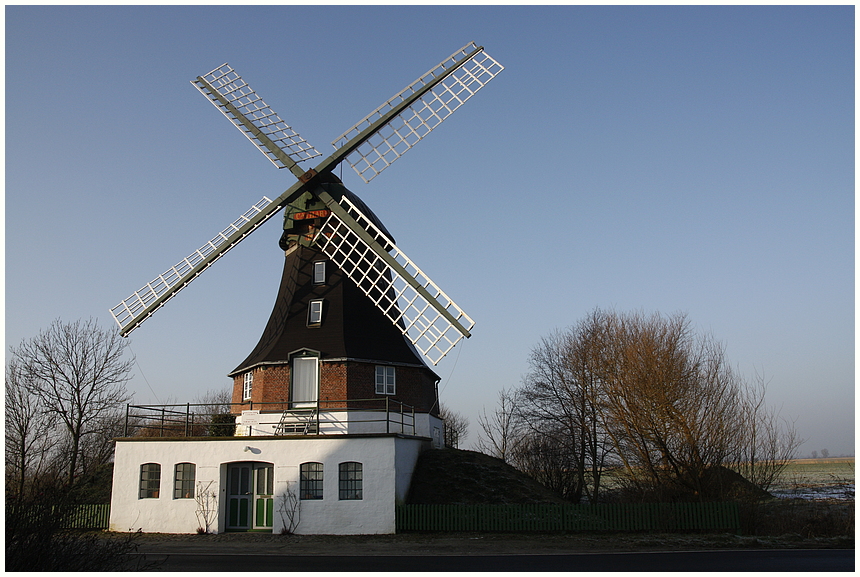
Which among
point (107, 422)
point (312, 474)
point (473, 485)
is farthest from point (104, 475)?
point (473, 485)

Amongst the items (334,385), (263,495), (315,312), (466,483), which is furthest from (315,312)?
(466,483)

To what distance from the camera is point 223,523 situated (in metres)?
19.3

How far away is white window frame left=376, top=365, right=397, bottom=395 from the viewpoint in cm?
2275

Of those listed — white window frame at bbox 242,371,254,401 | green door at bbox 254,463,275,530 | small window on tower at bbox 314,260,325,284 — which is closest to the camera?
green door at bbox 254,463,275,530

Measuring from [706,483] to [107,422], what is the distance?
28.8 meters

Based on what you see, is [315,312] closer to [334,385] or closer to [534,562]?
[334,385]

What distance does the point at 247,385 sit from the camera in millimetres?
23438

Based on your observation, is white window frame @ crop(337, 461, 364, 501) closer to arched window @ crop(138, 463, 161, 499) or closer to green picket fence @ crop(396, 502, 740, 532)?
green picket fence @ crop(396, 502, 740, 532)

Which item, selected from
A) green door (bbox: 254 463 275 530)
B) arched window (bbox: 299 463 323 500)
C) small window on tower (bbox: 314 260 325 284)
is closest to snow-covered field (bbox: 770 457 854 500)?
arched window (bbox: 299 463 323 500)

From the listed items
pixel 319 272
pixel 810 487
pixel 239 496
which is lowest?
pixel 810 487

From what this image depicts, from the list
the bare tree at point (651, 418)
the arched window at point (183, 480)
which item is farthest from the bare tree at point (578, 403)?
the arched window at point (183, 480)

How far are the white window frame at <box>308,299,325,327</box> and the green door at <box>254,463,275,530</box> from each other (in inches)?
224

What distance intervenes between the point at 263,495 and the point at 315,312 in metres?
6.97

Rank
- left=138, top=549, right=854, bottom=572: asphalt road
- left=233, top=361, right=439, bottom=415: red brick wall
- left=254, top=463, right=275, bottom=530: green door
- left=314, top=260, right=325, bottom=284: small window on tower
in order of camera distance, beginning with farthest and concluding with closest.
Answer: left=314, top=260, right=325, bottom=284: small window on tower
left=233, top=361, right=439, bottom=415: red brick wall
left=254, top=463, right=275, bottom=530: green door
left=138, top=549, right=854, bottom=572: asphalt road
